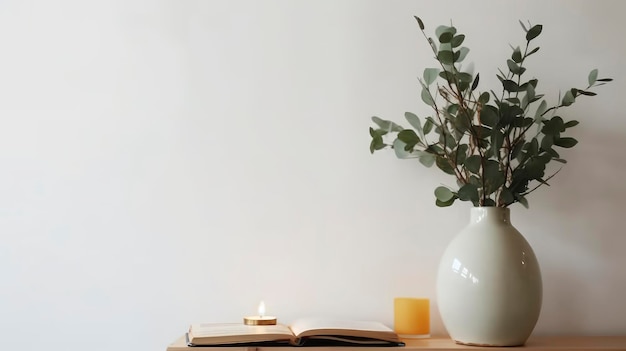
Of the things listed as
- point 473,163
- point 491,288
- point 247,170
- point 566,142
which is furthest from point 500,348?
point 247,170

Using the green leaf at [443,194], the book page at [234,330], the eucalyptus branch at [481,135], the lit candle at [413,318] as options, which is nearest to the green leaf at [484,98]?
the eucalyptus branch at [481,135]

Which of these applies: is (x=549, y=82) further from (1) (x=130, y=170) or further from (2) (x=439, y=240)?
(1) (x=130, y=170)

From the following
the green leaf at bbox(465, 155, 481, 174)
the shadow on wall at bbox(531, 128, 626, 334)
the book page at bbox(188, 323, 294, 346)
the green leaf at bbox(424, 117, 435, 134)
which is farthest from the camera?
the shadow on wall at bbox(531, 128, 626, 334)

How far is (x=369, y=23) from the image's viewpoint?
1898mm

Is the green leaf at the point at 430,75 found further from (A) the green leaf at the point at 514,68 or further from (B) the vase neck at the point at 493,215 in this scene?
(B) the vase neck at the point at 493,215

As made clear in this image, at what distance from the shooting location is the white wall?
1.84m

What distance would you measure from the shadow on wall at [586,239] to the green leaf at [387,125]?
40cm

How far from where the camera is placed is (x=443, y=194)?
67.9 inches

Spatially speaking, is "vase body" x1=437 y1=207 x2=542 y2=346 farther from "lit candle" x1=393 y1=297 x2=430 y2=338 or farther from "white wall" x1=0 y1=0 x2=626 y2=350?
"white wall" x1=0 y1=0 x2=626 y2=350

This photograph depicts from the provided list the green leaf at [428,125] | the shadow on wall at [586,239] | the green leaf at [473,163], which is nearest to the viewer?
the green leaf at [473,163]

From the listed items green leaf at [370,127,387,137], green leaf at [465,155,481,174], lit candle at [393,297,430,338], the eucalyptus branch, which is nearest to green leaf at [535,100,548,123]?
the eucalyptus branch

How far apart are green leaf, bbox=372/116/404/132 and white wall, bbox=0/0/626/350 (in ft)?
0.37

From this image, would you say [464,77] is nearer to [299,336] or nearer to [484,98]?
[484,98]

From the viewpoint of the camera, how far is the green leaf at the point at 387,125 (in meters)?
1.74
